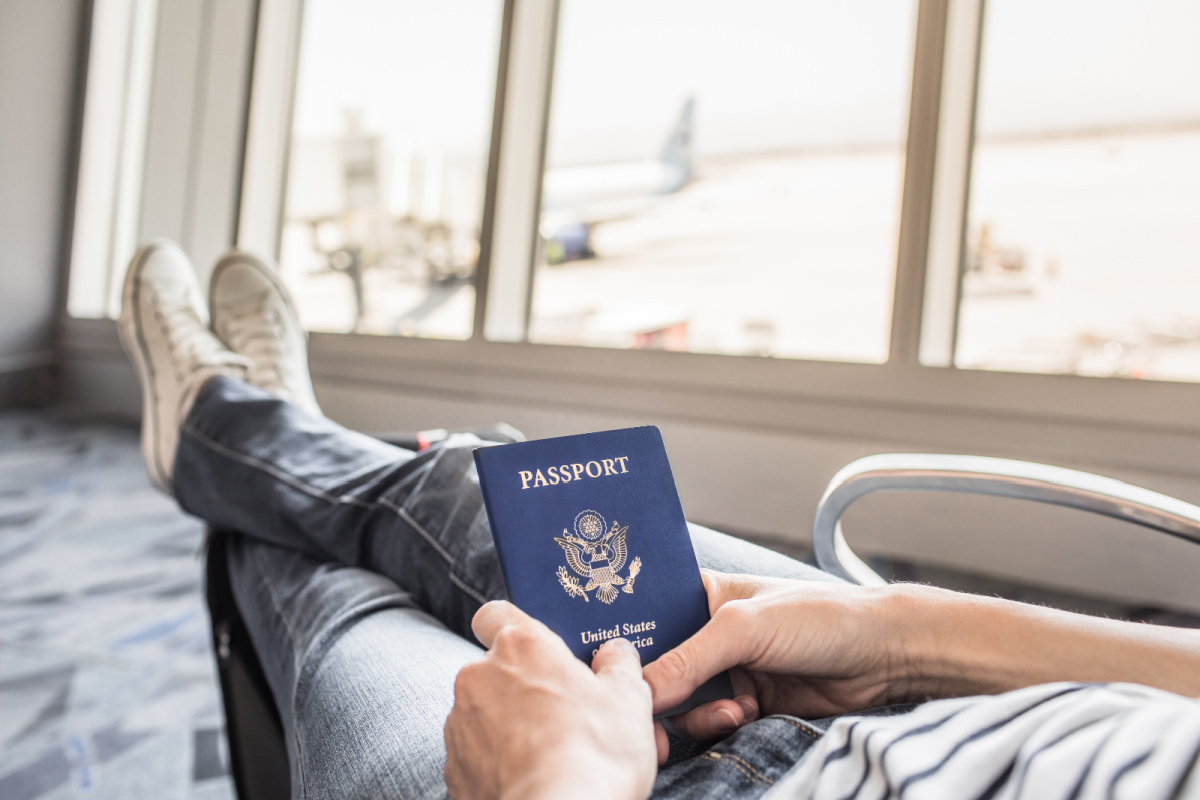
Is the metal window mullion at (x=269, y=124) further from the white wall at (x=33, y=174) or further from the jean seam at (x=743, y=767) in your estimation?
the jean seam at (x=743, y=767)

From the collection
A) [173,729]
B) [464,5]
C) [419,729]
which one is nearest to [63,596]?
[173,729]

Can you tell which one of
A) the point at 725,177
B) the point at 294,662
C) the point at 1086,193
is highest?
the point at 725,177

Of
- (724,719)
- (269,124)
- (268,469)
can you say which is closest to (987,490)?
(724,719)

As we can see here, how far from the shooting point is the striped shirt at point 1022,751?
0.25 m

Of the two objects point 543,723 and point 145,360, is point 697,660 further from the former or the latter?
point 145,360

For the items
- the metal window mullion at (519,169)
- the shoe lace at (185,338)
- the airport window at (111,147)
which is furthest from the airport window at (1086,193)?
the airport window at (111,147)

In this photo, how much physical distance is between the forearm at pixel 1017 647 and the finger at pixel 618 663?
166 millimetres

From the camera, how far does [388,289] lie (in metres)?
2.49

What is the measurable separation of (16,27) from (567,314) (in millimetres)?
2480

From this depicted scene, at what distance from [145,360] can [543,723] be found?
126 cm

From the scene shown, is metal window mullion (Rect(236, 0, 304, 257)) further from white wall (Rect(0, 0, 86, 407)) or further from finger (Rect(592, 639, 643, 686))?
finger (Rect(592, 639, 643, 686))

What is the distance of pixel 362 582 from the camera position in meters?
0.64

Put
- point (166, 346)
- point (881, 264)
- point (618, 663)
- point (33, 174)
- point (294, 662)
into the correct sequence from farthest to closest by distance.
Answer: point (33, 174) → point (881, 264) → point (166, 346) → point (294, 662) → point (618, 663)

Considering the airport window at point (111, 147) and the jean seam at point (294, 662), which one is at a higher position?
the airport window at point (111, 147)
